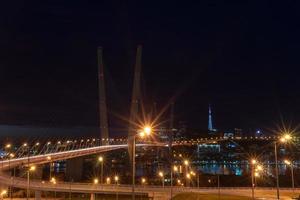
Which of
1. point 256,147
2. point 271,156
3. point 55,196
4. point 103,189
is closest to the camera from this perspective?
point 103,189

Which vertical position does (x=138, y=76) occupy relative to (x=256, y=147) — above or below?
above

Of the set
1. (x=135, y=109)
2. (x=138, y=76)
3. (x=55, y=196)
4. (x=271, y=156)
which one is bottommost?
(x=55, y=196)

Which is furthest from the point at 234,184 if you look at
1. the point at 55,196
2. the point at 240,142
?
the point at 240,142

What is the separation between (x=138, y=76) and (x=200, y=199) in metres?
65.2

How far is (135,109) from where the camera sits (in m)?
101

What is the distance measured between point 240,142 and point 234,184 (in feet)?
333

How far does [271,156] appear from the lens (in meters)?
129

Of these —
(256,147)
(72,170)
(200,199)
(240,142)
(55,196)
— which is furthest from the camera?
(240,142)

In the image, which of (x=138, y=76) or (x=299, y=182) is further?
(x=138, y=76)

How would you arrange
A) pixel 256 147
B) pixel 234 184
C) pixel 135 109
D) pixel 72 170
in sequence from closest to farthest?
1. pixel 234 184
2. pixel 72 170
3. pixel 135 109
4. pixel 256 147

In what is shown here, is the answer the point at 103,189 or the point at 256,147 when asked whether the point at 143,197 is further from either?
the point at 256,147

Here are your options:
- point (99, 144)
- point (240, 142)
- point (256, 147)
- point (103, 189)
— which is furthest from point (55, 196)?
point (240, 142)

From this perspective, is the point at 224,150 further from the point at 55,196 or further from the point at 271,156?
the point at 55,196

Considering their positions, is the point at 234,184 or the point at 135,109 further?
the point at 135,109
